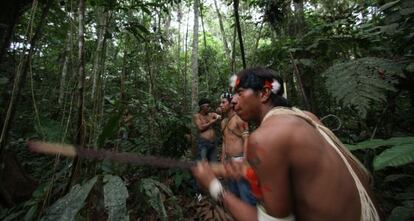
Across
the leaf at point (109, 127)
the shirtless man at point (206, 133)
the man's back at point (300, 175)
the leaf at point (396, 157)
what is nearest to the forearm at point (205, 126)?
the shirtless man at point (206, 133)

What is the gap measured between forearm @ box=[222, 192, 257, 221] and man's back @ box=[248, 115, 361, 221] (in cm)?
13

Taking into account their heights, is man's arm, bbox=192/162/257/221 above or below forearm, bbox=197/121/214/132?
below

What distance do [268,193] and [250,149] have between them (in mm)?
184

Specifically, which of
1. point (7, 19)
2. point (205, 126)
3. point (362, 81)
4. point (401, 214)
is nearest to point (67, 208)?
point (7, 19)

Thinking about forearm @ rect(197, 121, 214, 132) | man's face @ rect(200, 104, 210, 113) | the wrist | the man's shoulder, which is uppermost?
man's face @ rect(200, 104, 210, 113)

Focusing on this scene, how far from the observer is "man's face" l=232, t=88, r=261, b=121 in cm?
179

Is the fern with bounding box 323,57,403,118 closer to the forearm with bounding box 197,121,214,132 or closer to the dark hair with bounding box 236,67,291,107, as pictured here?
the dark hair with bounding box 236,67,291,107

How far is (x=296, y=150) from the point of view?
1365 millimetres

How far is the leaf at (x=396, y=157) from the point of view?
4.86 feet

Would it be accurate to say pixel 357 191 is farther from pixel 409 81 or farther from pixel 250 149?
pixel 409 81

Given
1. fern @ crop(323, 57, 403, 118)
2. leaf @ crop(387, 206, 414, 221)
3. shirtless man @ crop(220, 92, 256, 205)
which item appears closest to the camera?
leaf @ crop(387, 206, 414, 221)

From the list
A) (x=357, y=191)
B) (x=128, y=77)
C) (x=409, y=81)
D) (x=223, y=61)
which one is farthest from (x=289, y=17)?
(x=223, y=61)

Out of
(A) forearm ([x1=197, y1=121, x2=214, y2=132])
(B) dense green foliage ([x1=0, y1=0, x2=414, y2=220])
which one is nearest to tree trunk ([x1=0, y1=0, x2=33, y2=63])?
(B) dense green foliage ([x1=0, y1=0, x2=414, y2=220])

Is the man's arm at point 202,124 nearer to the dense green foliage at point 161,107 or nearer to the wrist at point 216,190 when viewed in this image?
the dense green foliage at point 161,107
